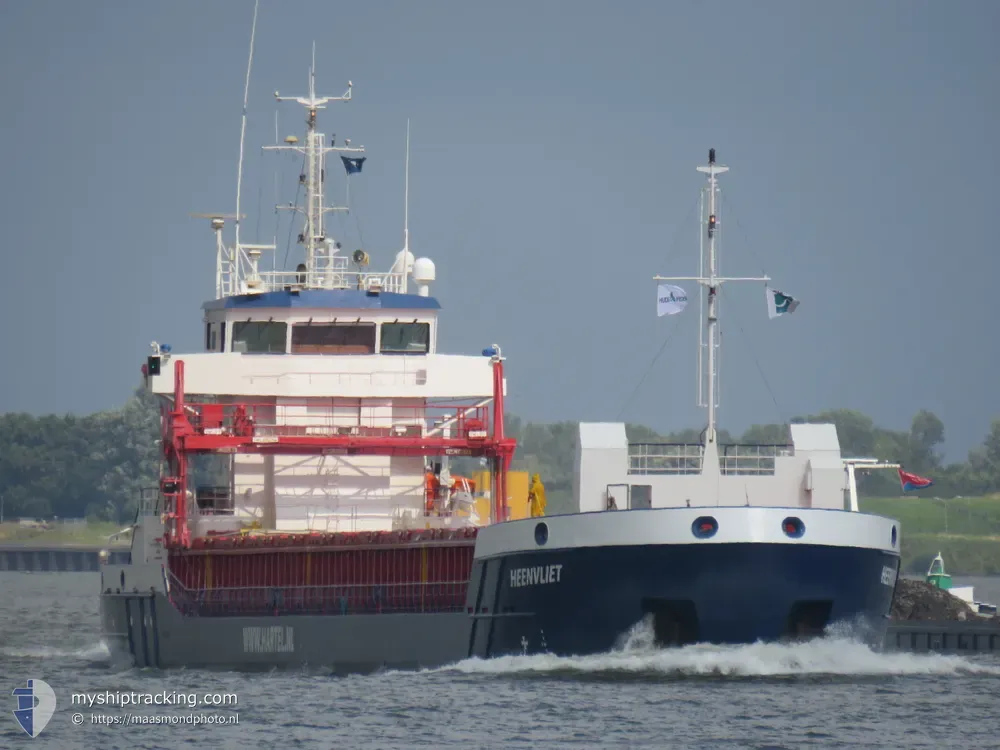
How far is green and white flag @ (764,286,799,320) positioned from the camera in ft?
123

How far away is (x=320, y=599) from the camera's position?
127 feet

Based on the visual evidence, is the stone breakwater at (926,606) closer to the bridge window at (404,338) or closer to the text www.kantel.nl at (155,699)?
the bridge window at (404,338)

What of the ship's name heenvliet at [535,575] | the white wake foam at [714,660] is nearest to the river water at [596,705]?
the white wake foam at [714,660]

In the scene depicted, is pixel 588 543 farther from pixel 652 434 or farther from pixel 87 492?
pixel 87 492

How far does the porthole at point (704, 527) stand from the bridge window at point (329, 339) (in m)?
12.2

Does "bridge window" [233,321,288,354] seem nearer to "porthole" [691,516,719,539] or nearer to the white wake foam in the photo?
the white wake foam

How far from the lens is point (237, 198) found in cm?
4650

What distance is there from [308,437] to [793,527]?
1146 cm

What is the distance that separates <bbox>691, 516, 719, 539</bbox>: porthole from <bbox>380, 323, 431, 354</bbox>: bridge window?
1199 cm

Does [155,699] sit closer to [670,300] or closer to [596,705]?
[596,705]

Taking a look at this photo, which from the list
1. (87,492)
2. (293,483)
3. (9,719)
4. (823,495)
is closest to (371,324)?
(293,483)

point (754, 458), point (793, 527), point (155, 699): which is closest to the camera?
point (793, 527)

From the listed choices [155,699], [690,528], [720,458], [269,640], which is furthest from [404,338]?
[690,528]

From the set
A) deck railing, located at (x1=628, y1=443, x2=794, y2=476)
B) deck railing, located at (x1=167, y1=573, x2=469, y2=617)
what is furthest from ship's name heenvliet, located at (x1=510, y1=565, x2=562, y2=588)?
deck railing, located at (x1=628, y1=443, x2=794, y2=476)
